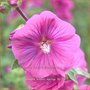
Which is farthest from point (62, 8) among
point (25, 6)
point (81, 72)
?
point (81, 72)

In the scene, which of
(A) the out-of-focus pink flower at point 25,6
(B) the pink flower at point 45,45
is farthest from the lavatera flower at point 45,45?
(A) the out-of-focus pink flower at point 25,6

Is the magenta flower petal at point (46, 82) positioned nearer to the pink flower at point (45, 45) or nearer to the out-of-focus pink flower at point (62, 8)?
the pink flower at point (45, 45)

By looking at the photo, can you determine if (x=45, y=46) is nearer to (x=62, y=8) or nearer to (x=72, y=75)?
(x=72, y=75)

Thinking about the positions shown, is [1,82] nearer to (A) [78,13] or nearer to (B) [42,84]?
(B) [42,84]

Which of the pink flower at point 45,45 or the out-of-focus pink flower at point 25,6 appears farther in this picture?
the out-of-focus pink flower at point 25,6

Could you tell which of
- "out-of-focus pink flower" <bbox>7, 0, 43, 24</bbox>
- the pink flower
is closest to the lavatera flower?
the pink flower

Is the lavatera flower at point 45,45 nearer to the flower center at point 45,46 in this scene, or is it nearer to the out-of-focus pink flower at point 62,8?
the flower center at point 45,46

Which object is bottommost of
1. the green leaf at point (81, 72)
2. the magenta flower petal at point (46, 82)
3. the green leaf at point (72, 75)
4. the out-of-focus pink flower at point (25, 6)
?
the green leaf at point (81, 72)

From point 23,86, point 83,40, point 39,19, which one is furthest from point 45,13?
point 83,40

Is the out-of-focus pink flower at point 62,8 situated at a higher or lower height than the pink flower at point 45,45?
lower
